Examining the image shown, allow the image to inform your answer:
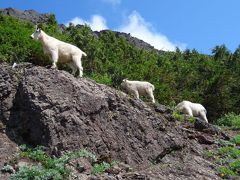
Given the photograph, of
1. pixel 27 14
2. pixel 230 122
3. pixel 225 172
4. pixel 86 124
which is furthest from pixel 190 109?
pixel 27 14

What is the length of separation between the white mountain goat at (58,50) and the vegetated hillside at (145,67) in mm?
4202

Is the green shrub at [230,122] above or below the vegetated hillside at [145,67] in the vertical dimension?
below

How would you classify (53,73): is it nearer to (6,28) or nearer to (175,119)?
(175,119)

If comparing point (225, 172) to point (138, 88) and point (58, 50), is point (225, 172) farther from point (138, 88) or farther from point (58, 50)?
point (138, 88)

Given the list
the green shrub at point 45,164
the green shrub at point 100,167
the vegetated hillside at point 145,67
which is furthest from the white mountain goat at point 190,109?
the green shrub at point 45,164

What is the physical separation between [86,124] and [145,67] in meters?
20.6

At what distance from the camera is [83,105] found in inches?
595

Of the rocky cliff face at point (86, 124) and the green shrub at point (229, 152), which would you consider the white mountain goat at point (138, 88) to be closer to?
the green shrub at point (229, 152)

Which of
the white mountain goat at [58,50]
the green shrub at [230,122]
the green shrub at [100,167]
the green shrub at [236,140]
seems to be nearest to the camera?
the green shrub at [100,167]

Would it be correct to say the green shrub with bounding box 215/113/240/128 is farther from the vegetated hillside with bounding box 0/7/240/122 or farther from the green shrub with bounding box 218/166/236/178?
the green shrub with bounding box 218/166/236/178

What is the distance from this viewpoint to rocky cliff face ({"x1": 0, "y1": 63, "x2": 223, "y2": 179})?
47.1ft

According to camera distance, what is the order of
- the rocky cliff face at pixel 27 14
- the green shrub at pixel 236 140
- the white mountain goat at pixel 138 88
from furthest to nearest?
the rocky cliff face at pixel 27 14
the white mountain goat at pixel 138 88
the green shrub at pixel 236 140

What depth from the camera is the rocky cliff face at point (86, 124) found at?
47.1 ft

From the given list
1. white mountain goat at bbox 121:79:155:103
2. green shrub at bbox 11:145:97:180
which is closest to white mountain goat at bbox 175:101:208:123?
white mountain goat at bbox 121:79:155:103
